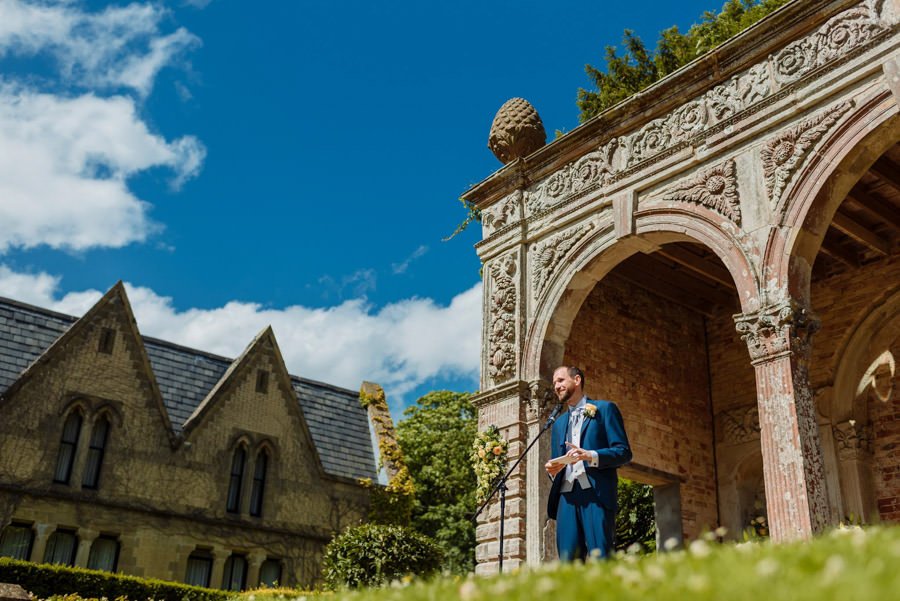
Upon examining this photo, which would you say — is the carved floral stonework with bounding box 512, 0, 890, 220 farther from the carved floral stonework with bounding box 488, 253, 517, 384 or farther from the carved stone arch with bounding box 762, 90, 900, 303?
the carved floral stonework with bounding box 488, 253, 517, 384

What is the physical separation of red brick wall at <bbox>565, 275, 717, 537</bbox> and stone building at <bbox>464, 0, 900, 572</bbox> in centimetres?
4

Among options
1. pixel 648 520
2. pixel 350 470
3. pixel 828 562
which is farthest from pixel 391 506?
pixel 828 562

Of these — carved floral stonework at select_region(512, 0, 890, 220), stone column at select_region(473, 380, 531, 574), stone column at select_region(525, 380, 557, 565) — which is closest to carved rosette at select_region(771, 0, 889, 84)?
carved floral stonework at select_region(512, 0, 890, 220)

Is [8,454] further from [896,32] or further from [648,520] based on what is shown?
[896,32]

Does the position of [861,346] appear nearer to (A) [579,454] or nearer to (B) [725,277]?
(B) [725,277]

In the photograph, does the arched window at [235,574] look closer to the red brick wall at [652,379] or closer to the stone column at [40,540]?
the stone column at [40,540]

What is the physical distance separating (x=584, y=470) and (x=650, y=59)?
17.7 m

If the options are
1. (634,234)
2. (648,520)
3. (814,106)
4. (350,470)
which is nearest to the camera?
(814,106)

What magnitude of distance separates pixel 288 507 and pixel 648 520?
10233 millimetres

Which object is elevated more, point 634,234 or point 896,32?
point 896,32

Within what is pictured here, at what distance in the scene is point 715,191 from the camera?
1037 cm

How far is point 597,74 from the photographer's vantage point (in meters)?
22.4

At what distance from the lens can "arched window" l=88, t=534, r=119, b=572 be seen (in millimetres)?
20750

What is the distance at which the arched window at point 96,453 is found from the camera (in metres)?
21.4
